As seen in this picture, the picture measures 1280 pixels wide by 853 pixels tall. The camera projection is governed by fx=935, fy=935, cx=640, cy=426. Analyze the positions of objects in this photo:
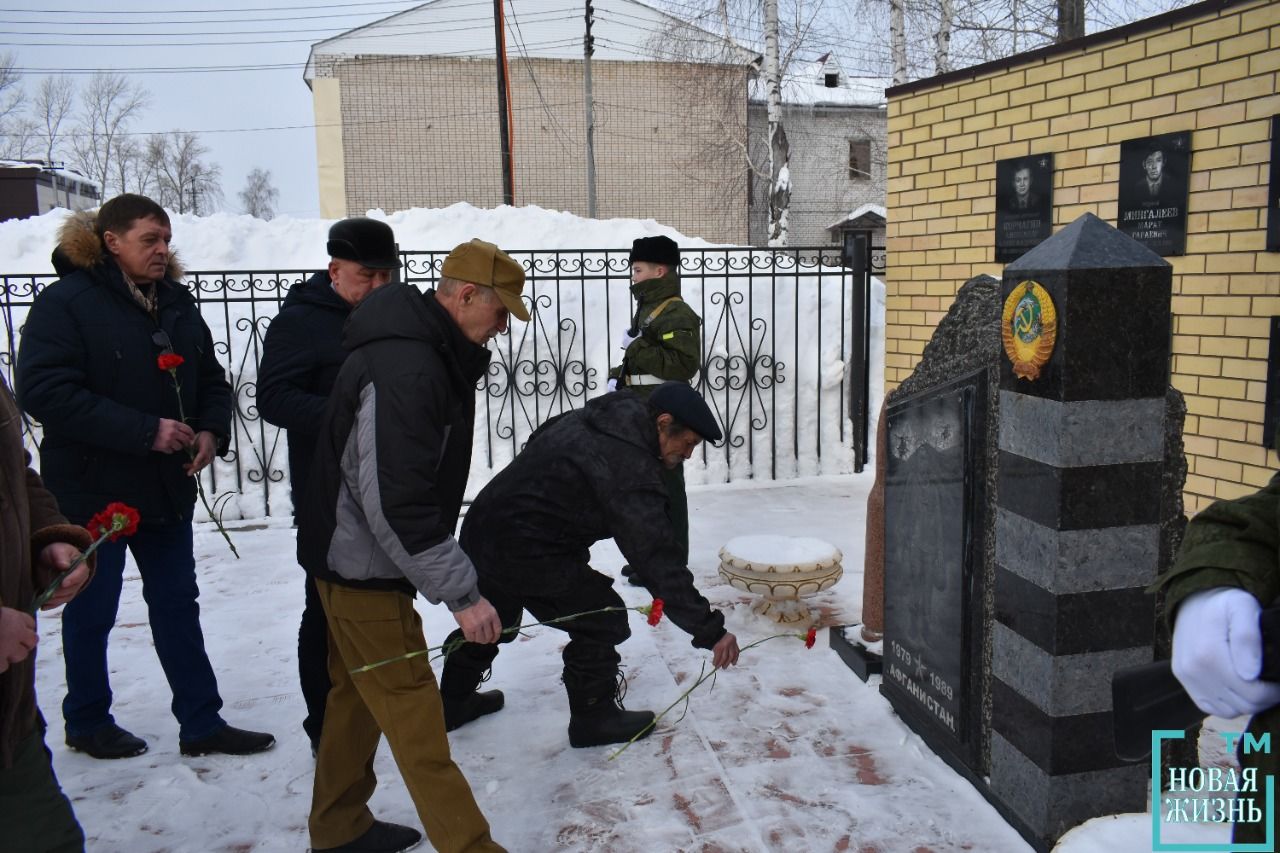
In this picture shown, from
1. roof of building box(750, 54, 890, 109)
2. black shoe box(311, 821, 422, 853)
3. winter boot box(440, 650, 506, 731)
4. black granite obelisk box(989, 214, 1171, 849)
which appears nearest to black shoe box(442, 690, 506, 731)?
winter boot box(440, 650, 506, 731)

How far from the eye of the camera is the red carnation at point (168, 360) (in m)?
3.20

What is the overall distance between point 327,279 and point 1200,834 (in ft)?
9.80

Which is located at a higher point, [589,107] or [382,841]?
[589,107]

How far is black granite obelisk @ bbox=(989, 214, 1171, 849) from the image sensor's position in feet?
8.06

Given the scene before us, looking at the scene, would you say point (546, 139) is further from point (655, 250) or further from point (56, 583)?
point (56, 583)

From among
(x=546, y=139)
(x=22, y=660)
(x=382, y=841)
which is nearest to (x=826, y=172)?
(x=546, y=139)

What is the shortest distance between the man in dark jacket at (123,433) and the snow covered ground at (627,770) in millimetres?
284

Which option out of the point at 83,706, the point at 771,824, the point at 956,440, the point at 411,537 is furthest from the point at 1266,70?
the point at 83,706

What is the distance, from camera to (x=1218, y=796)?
2.79 m

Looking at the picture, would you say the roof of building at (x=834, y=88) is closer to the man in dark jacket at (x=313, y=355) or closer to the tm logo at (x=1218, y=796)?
the man in dark jacket at (x=313, y=355)

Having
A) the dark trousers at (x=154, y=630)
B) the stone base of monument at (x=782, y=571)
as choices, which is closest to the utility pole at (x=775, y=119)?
the stone base of monument at (x=782, y=571)

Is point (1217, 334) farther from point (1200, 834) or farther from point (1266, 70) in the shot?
point (1200, 834)

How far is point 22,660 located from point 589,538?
Answer: 1.82 m

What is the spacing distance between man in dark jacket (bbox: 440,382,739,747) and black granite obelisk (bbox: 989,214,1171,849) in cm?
89
